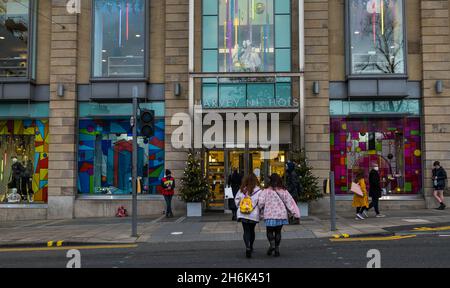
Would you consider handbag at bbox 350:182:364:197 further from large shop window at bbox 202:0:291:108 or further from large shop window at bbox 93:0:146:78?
large shop window at bbox 93:0:146:78

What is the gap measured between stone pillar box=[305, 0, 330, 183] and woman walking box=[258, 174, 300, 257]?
817 centimetres

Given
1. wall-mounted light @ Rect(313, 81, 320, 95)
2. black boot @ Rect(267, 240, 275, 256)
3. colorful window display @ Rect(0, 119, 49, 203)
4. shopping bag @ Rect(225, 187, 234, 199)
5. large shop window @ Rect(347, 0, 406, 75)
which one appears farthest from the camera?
colorful window display @ Rect(0, 119, 49, 203)

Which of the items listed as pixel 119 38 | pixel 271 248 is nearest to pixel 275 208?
pixel 271 248

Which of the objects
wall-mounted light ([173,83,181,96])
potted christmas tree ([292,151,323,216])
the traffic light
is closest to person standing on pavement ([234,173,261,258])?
the traffic light

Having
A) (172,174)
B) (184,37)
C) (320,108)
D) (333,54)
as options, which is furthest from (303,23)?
(172,174)

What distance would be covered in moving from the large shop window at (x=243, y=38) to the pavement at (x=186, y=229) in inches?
209

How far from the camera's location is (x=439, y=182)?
16516mm

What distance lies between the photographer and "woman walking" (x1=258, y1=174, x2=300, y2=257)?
9117 millimetres

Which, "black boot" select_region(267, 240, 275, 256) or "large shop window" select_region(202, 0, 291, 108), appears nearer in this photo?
"black boot" select_region(267, 240, 275, 256)

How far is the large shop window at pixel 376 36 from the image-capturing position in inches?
695

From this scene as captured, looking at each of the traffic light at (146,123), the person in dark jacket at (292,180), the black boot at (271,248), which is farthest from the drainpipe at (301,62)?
the black boot at (271,248)

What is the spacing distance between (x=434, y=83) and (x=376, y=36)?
2713 mm

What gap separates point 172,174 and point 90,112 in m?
4.01

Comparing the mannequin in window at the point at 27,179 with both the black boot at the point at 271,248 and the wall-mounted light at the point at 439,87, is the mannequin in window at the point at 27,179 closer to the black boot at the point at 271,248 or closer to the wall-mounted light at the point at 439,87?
the black boot at the point at 271,248
